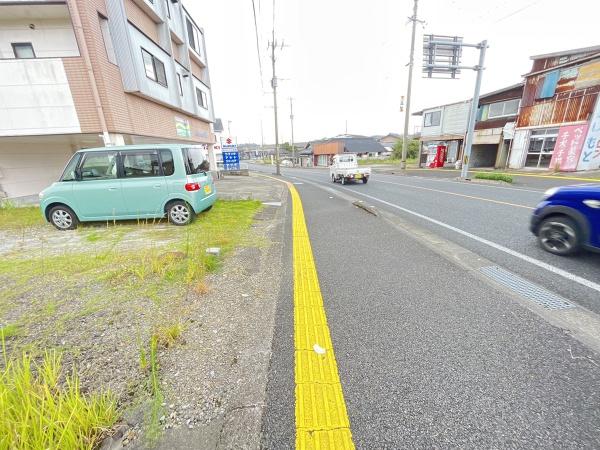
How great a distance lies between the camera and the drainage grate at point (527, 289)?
261cm

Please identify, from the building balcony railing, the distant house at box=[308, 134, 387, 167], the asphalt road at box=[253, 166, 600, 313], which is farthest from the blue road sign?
the distant house at box=[308, 134, 387, 167]

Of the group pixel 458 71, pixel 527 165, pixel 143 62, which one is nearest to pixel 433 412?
pixel 143 62

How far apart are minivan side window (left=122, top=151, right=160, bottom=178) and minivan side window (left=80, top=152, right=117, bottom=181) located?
0.80ft

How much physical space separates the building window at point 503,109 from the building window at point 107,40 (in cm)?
2484

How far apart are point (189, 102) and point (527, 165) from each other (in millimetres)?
23983

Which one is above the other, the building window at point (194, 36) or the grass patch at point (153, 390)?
the building window at point (194, 36)

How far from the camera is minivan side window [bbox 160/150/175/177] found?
5371 millimetres

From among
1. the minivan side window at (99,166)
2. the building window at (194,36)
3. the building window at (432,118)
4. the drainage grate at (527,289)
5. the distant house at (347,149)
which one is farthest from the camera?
the distant house at (347,149)

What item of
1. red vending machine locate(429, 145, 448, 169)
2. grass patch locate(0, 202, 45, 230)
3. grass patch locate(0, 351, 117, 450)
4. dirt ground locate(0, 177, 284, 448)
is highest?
red vending machine locate(429, 145, 448, 169)

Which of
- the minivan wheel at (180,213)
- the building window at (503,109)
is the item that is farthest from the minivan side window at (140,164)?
the building window at (503,109)

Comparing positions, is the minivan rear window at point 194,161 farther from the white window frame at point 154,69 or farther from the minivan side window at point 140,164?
the white window frame at point 154,69

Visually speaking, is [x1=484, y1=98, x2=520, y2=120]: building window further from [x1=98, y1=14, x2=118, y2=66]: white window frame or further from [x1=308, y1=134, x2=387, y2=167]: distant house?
[x1=308, y1=134, x2=387, y2=167]: distant house

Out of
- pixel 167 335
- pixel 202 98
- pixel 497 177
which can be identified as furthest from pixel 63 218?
pixel 497 177

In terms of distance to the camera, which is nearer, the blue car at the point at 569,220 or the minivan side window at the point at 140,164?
A: the blue car at the point at 569,220
